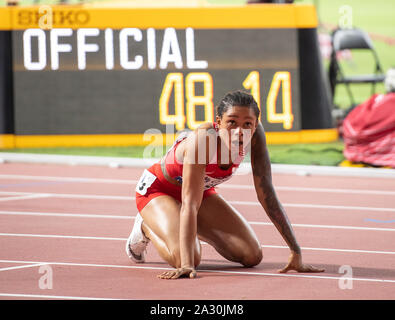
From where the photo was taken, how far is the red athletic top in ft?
22.3

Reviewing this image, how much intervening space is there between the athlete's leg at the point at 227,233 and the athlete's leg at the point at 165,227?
292 millimetres

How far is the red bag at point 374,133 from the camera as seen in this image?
46.3 ft

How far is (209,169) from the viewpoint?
687cm

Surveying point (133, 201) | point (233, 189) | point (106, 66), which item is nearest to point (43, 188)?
point (133, 201)

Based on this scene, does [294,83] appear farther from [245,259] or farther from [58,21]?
[245,259]

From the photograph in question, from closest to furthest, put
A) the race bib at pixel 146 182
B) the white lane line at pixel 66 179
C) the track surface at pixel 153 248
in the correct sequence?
the track surface at pixel 153 248 < the race bib at pixel 146 182 < the white lane line at pixel 66 179

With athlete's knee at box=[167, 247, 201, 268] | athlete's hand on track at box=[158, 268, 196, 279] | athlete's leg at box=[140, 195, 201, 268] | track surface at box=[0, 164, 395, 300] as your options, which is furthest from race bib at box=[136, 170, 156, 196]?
athlete's hand on track at box=[158, 268, 196, 279]

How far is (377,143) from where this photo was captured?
14.2 meters

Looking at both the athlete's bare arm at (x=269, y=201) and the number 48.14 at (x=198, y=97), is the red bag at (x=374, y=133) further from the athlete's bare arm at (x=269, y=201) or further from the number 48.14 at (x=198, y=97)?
the athlete's bare arm at (x=269, y=201)

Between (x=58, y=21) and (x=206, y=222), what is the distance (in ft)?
29.4

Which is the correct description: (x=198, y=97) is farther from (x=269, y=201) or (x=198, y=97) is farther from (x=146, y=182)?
(x=269, y=201)

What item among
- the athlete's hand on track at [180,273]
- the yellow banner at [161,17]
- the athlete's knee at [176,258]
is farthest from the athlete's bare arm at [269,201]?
the yellow banner at [161,17]
